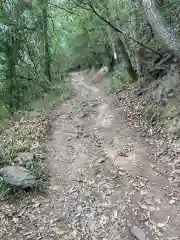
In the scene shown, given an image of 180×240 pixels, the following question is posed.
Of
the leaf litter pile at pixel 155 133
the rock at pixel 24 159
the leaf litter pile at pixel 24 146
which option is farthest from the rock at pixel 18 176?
the leaf litter pile at pixel 155 133

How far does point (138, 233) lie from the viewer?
560cm

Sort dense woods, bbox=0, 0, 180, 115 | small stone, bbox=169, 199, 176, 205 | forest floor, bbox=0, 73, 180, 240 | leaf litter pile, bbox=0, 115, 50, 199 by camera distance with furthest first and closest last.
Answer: dense woods, bbox=0, 0, 180, 115
leaf litter pile, bbox=0, 115, 50, 199
small stone, bbox=169, 199, 176, 205
forest floor, bbox=0, 73, 180, 240

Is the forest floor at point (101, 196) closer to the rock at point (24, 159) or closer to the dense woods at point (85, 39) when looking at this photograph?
the rock at point (24, 159)

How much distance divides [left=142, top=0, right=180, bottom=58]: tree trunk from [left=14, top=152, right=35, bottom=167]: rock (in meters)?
4.99

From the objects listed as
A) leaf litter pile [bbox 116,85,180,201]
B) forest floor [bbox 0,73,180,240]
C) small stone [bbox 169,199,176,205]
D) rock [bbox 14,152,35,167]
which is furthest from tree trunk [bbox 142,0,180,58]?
rock [bbox 14,152,35,167]

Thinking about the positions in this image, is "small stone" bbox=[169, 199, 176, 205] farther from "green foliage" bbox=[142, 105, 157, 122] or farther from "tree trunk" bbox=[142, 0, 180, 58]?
"tree trunk" bbox=[142, 0, 180, 58]

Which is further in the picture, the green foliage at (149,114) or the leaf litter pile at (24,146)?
the green foliage at (149,114)

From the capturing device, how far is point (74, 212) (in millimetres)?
6465

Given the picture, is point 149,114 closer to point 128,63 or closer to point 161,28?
point 161,28

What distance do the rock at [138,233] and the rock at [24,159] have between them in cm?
360

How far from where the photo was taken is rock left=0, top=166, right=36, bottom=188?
7.18m

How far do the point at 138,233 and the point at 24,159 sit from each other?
13.2 ft

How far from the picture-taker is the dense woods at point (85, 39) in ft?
36.7

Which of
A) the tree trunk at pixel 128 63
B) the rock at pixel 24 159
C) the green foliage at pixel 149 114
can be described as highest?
the tree trunk at pixel 128 63
